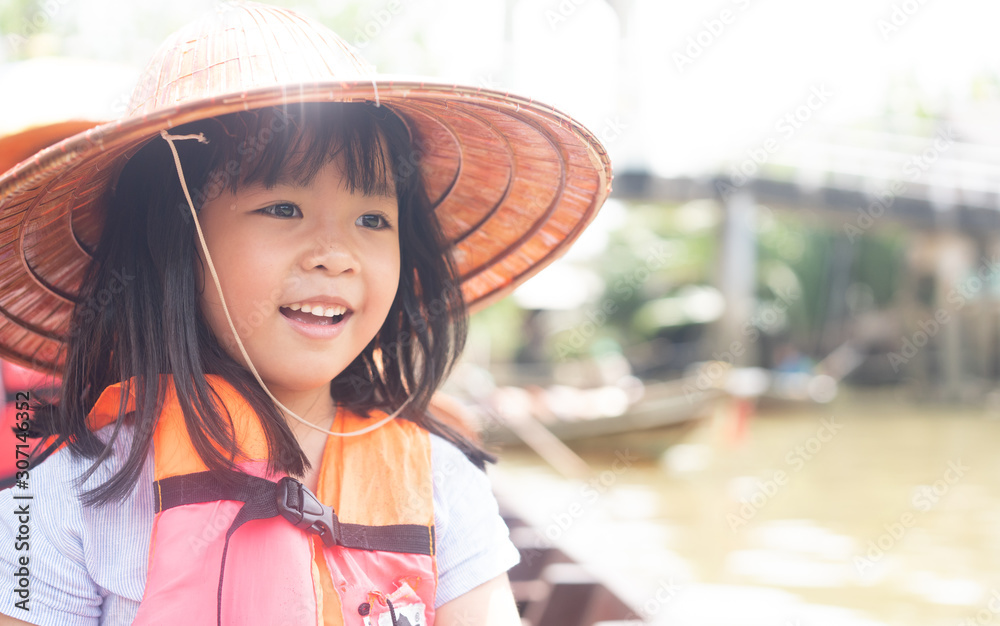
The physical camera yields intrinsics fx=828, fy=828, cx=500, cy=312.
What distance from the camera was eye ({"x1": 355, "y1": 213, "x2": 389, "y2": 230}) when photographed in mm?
934

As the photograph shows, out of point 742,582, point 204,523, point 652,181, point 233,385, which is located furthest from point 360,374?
point 652,181

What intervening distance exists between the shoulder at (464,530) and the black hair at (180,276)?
0.18 meters

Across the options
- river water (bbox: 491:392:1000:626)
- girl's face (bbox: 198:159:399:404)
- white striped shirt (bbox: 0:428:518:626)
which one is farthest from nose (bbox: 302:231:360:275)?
river water (bbox: 491:392:1000:626)

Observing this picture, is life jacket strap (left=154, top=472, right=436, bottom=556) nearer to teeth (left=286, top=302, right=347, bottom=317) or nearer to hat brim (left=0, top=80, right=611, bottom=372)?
teeth (left=286, top=302, right=347, bottom=317)

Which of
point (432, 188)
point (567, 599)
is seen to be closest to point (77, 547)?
point (432, 188)

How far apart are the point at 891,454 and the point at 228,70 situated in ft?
33.8

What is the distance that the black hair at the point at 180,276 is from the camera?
846 millimetres

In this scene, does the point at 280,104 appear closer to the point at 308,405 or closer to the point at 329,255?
the point at 329,255

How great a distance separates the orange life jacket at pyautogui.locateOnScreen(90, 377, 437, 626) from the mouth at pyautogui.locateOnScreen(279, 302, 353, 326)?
103mm

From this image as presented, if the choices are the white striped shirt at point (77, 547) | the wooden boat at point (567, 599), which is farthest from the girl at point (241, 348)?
the wooden boat at point (567, 599)

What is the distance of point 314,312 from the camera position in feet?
2.89

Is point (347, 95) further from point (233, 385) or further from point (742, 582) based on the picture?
point (742, 582)

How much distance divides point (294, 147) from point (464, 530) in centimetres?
47

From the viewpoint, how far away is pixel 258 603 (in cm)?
77
